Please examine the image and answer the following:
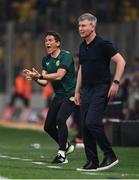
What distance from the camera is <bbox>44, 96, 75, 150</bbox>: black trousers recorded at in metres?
14.1

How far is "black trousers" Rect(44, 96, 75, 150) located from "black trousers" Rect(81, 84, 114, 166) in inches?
51.4

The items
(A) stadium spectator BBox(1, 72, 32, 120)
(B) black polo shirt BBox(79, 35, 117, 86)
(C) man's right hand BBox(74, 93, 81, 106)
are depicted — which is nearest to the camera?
(B) black polo shirt BBox(79, 35, 117, 86)

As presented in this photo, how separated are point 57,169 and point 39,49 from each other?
68.0ft

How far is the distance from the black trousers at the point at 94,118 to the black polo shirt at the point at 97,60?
0.11m

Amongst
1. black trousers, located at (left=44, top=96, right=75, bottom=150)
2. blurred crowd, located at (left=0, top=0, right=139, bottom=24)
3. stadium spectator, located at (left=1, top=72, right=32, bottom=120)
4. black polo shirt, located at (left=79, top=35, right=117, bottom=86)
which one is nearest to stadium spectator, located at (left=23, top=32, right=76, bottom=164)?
black trousers, located at (left=44, top=96, right=75, bottom=150)

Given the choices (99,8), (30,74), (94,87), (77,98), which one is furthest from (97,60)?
(99,8)

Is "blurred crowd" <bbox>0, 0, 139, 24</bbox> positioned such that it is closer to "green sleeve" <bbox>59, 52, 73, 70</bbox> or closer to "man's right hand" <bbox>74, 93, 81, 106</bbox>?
"green sleeve" <bbox>59, 52, 73, 70</bbox>

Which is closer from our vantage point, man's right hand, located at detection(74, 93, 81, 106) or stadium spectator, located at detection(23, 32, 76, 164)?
man's right hand, located at detection(74, 93, 81, 106)

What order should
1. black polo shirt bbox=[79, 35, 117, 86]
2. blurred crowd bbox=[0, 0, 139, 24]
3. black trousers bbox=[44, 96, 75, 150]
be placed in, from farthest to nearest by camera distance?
1. blurred crowd bbox=[0, 0, 139, 24]
2. black trousers bbox=[44, 96, 75, 150]
3. black polo shirt bbox=[79, 35, 117, 86]

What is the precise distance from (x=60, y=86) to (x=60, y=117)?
52 cm

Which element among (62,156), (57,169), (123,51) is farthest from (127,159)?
(123,51)

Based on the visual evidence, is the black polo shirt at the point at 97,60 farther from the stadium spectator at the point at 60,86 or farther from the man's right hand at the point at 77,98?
the stadium spectator at the point at 60,86

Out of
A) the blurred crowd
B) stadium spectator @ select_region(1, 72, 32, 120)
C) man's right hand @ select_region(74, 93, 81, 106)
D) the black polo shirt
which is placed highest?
the black polo shirt

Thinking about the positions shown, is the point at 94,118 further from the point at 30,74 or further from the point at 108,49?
the point at 30,74
